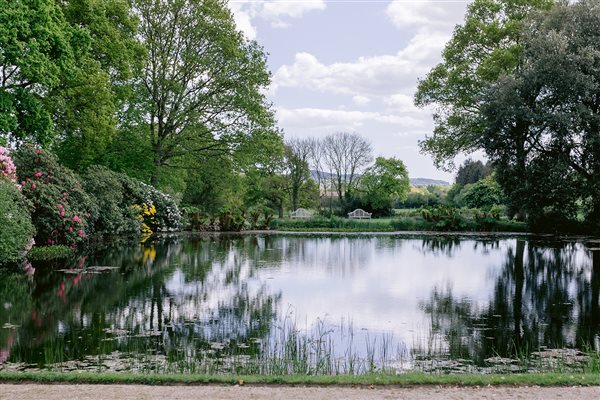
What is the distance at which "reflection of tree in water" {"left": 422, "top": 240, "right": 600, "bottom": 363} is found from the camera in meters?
8.41

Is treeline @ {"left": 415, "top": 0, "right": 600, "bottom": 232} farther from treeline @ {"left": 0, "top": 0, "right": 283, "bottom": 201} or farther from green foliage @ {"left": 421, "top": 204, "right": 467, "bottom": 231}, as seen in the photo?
treeline @ {"left": 0, "top": 0, "right": 283, "bottom": 201}

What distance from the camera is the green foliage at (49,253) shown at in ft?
60.4

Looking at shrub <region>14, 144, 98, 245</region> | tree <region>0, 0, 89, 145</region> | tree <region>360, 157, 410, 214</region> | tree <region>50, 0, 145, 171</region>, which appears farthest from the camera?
tree <region>360, 157, 410, 214</region>

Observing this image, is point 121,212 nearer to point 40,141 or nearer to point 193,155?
point 40,141

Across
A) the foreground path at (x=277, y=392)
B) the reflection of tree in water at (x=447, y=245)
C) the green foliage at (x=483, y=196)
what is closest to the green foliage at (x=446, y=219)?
the reflection of tree in water at (x=447, y=245)

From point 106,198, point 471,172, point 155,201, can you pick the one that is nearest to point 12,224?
A: point 106,198

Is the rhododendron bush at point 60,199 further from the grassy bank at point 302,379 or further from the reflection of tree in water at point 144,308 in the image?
the grassy bank at point 302,379

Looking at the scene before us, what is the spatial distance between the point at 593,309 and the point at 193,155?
27101mm

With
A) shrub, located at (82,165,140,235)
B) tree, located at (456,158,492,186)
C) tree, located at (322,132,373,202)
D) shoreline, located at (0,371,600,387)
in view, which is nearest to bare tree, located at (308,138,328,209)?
tree, located at (322,132,373,202)

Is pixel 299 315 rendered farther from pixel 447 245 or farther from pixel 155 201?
pixel 155 201

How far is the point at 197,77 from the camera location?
3359 cm

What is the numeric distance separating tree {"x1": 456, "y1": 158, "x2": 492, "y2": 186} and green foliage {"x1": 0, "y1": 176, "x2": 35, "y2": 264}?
60223mm

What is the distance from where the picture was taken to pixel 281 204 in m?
57.1

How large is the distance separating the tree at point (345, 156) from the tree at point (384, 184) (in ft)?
3.85
